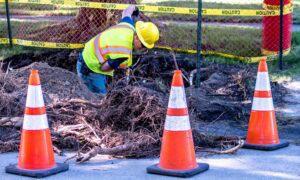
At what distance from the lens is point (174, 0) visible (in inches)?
873

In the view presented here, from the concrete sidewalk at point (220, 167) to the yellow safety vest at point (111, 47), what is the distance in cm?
255

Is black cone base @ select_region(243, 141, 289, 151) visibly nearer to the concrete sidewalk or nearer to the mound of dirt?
the concrete sidewalk

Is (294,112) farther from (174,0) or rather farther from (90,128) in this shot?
(174,0)

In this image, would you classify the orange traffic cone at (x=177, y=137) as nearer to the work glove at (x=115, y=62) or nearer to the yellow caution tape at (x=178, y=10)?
the work glove at (x=115, y=62)

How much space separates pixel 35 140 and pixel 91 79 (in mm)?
3640

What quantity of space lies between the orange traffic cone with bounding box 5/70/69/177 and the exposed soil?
0.49m

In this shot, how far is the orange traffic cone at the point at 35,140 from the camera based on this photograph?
21.8ft

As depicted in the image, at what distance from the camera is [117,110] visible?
779cm

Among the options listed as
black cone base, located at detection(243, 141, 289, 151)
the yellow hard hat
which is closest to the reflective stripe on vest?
the yellow hard hat

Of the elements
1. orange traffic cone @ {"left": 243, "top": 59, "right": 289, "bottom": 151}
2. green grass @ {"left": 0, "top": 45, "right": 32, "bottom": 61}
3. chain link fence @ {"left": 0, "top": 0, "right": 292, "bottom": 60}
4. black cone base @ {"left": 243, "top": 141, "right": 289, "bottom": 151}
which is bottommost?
black cone base @ {"left": 243, "top": 141, "right": 289, "bottom": 151}

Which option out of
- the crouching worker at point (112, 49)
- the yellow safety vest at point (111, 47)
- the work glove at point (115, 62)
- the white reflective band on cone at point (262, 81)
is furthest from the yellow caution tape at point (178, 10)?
the white reflective band on cone at point (262, 81)

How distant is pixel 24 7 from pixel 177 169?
1522cm

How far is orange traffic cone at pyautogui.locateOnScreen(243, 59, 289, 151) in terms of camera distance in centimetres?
757

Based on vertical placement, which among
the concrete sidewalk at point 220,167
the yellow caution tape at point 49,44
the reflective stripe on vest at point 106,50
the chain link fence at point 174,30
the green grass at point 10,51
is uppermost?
the chain link fence at point 174,30
